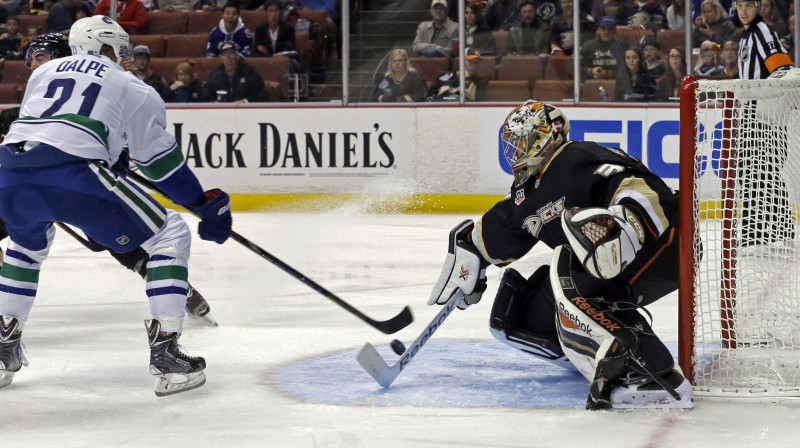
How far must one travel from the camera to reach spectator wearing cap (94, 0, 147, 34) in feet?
24.6

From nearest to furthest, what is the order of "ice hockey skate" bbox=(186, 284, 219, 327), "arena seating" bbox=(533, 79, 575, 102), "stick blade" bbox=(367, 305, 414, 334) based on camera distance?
"stick blade" bbox=(367, 305, 414, 334)
"ice hockey skate" bbox=(186, 284, 219, 327)
"arena seating" bbox=(533, 79, 575, 102)

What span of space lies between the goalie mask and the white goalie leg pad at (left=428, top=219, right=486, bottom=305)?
288mm

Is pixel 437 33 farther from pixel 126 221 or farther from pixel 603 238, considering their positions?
pixel 603 238

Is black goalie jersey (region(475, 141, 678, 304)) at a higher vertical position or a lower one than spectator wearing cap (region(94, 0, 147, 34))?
lower

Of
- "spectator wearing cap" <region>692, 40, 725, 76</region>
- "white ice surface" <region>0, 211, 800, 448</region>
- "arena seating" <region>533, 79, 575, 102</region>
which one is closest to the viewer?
"white ice surface" <region>0, 211, 800, 448</region>

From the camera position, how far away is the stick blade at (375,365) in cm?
274

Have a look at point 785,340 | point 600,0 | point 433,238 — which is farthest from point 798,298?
point 600,0

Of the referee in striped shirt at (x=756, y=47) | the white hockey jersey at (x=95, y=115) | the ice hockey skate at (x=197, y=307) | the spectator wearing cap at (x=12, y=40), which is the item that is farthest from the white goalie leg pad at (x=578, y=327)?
the spectator wearing cap at (x=12, y=40)

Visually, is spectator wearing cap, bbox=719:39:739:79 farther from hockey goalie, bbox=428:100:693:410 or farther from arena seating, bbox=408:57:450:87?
hockey goalie, bbox=428:100:693:410

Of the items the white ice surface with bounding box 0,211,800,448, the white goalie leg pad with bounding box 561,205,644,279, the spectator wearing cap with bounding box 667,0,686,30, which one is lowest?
the white ice surface with bounding box 0,211,800,448

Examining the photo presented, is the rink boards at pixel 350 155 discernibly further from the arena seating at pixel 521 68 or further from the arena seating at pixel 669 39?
the arena seating at pixel 669 39

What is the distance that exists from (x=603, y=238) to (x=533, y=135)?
→ 0.38 meters

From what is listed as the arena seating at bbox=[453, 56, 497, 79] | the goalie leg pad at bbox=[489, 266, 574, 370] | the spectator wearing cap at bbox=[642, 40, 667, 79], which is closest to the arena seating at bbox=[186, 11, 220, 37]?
the arena seating at bbox=[453, 56, 497, 79]

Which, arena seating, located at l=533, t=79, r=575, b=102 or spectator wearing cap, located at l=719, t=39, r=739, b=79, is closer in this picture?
spectator wearing cap, located at l=719, t=39, r=739, b=79
